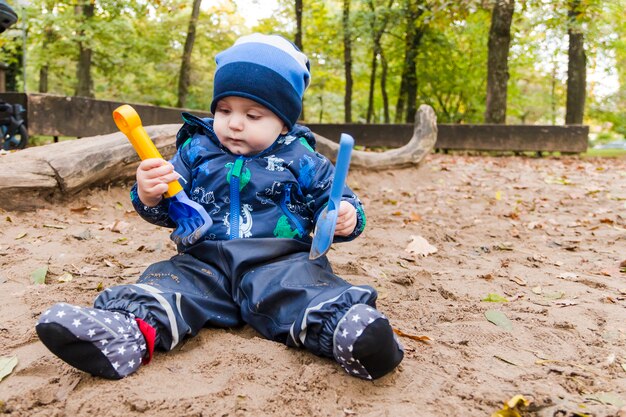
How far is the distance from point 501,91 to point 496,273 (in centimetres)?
867

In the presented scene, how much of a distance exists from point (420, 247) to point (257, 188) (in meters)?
1.64

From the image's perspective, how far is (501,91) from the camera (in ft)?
35.0

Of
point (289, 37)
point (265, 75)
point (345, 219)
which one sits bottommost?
point (345, 219)

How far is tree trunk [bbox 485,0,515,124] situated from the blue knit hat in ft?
29.8

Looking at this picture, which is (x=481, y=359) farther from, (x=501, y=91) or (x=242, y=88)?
(x=501, y=91)

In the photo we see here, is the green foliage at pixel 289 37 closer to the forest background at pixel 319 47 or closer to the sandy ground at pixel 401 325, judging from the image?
the forest background at pixel 319 47

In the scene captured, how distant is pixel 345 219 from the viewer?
190 cm

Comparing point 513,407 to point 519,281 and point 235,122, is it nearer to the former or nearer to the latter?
point 235,122

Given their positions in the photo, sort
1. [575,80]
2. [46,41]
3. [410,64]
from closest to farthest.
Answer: [575,80]
[410,64]
[46,41]

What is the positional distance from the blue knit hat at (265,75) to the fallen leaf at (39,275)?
3.42 feet

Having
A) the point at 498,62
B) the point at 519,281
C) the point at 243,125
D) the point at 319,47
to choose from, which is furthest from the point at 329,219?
the point at 319,47

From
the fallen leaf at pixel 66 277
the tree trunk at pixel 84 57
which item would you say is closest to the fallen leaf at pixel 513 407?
the fallen leaf at pixel 66 277

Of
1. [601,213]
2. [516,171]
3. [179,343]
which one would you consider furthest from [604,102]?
[179,343]

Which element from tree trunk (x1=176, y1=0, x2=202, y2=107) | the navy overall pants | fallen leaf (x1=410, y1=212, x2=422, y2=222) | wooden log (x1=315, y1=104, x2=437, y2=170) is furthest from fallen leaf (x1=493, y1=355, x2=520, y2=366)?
tree trunk (x1=176, y1=0, x2=202, y2=107)
